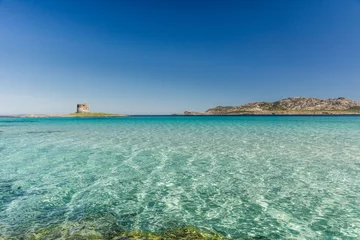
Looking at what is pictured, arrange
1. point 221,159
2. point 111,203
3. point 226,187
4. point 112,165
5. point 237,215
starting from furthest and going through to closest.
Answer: point 221,159
point 112,165
point 226,187
point 111,203
point 237,215

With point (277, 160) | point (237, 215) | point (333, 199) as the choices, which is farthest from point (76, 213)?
point (277, 160)

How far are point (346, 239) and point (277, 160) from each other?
881 centimetres

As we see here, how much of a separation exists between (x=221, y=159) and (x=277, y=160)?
331 cm

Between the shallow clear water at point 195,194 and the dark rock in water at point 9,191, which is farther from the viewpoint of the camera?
the dark rock in water at point 9,191

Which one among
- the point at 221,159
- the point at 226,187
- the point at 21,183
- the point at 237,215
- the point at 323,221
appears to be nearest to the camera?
the point at 323,221

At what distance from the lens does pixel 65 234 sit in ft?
17.8

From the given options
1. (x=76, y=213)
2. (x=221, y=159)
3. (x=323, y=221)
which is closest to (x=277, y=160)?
(x=221, y=159)

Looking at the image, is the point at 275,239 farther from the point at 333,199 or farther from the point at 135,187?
the point at 135,187

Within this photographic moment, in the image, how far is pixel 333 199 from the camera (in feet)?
Result: 25.1

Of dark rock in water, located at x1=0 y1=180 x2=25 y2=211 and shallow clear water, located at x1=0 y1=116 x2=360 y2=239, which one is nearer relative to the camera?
shallow clear water, located at x1=0 y1=116 x2=360 y2=239

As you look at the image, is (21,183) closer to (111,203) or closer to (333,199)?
(111,203)

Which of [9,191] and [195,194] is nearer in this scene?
[195,194]

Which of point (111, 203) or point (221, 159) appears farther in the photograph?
point (221, 159)

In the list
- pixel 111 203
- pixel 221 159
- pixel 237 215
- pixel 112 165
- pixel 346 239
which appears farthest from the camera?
pixel 221 159
